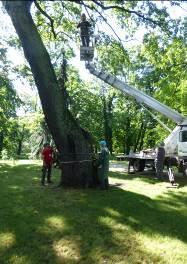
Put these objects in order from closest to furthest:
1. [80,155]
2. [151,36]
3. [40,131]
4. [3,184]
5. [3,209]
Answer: [3,209], [80,155], [3,184], [151,36], [40,131]

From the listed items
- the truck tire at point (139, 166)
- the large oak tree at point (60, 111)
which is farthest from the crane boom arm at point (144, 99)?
the large oak tree at point (60, 111)

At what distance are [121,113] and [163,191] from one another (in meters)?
39.3

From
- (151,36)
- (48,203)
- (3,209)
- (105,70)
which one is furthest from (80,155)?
(105,70)

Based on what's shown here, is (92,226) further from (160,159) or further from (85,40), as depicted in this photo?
(85,40)

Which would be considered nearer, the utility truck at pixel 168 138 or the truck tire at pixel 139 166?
the utility truck at pixel 168 138

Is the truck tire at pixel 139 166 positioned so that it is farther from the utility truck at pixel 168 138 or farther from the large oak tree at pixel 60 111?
the large oak tree at pixel 60 111

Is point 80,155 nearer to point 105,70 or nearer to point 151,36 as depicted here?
point 151,36

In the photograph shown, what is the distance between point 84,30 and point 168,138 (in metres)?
8.04

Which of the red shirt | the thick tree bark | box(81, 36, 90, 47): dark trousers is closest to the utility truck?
box(81, 36, 90, 47): dark trousers

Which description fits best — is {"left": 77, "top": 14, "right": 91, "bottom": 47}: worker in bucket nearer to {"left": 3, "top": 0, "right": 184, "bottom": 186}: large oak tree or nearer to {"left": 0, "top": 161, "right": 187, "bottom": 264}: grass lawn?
{"left": 3, "top": 0, "right": 184, "bottom": 186}: large oak tree

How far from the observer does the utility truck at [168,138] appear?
19.5m

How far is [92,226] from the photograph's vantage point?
872cm

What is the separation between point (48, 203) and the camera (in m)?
10.8

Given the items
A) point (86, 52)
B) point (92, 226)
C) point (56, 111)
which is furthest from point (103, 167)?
point (86, 52)
